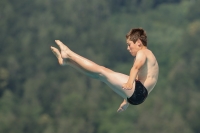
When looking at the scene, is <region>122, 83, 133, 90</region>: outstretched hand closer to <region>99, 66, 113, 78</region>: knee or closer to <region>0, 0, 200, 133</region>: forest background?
<region>99, 66, 113, 78</region>: knee

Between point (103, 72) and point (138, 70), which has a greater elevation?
point (103, 72)

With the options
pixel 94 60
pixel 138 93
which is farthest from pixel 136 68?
pixel 94 60

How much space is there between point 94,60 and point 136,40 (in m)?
131

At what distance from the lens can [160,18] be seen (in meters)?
188

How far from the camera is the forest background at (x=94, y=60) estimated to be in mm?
125500

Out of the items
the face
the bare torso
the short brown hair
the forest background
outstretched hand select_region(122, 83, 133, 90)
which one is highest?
the forest background

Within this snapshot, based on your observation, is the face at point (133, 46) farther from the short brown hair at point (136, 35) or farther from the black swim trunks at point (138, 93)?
the black swim trunks at point (138, 93)

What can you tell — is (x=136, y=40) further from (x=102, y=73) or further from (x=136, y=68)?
(x=102, y=73)

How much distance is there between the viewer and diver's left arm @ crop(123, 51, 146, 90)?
1957 cm

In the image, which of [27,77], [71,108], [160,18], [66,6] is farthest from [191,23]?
[71,108]

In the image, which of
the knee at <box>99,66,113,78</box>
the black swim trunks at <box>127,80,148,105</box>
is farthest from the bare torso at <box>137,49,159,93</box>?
the knee at <box>99,66,113,78</box>

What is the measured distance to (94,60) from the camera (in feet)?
499

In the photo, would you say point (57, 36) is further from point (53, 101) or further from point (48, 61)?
point (53, 101)

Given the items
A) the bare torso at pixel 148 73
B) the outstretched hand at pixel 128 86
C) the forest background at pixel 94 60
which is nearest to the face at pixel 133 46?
the bare torso at pixel 148 73
